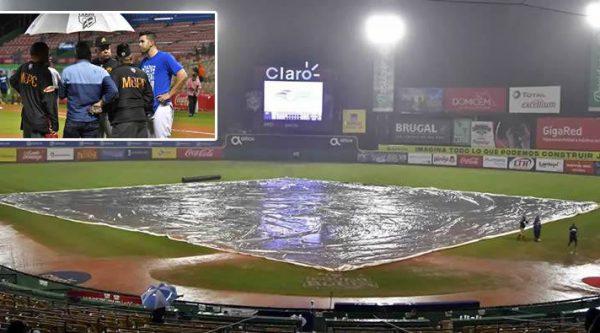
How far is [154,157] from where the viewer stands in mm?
50094

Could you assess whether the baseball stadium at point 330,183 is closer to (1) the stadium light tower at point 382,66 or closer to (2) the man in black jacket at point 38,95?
(1) the stadium light tower at point 382,66

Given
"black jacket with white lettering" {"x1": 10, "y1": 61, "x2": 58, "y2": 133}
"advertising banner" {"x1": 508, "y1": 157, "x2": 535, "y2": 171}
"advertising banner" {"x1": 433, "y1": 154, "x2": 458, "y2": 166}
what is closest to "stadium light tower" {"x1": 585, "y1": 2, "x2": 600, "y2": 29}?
"advertising banner" {"x1": 508, "y1": 157, "x2": 535, "y2": 171}

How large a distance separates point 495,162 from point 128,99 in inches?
1610

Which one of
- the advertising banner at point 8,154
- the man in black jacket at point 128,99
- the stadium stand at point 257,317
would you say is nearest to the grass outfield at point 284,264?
the advertising banner at point 8,154

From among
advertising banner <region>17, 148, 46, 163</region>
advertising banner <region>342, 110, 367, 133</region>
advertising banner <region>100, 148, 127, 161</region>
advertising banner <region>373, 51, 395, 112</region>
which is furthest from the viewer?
advertising banner <region>342, 110, 367, 133</region>

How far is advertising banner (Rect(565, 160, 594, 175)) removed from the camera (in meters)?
44.3

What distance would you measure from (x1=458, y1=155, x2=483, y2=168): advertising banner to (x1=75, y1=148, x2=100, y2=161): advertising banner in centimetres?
2899

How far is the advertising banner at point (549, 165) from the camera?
45406 millimetres

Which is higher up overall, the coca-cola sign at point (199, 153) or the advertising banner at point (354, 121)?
the advertising banner at point (354, 121)

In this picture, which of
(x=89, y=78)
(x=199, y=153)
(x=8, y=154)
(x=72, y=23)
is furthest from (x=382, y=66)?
(x=89, y=78)

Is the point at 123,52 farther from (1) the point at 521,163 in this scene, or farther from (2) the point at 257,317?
(1) the point at 521,163

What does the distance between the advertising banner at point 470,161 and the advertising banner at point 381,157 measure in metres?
4.37

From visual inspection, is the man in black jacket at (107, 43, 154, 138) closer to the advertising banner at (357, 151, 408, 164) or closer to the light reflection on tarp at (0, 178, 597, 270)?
the light reflection on tarp at (0, 178, 597, 270)

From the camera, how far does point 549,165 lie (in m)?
45.8
